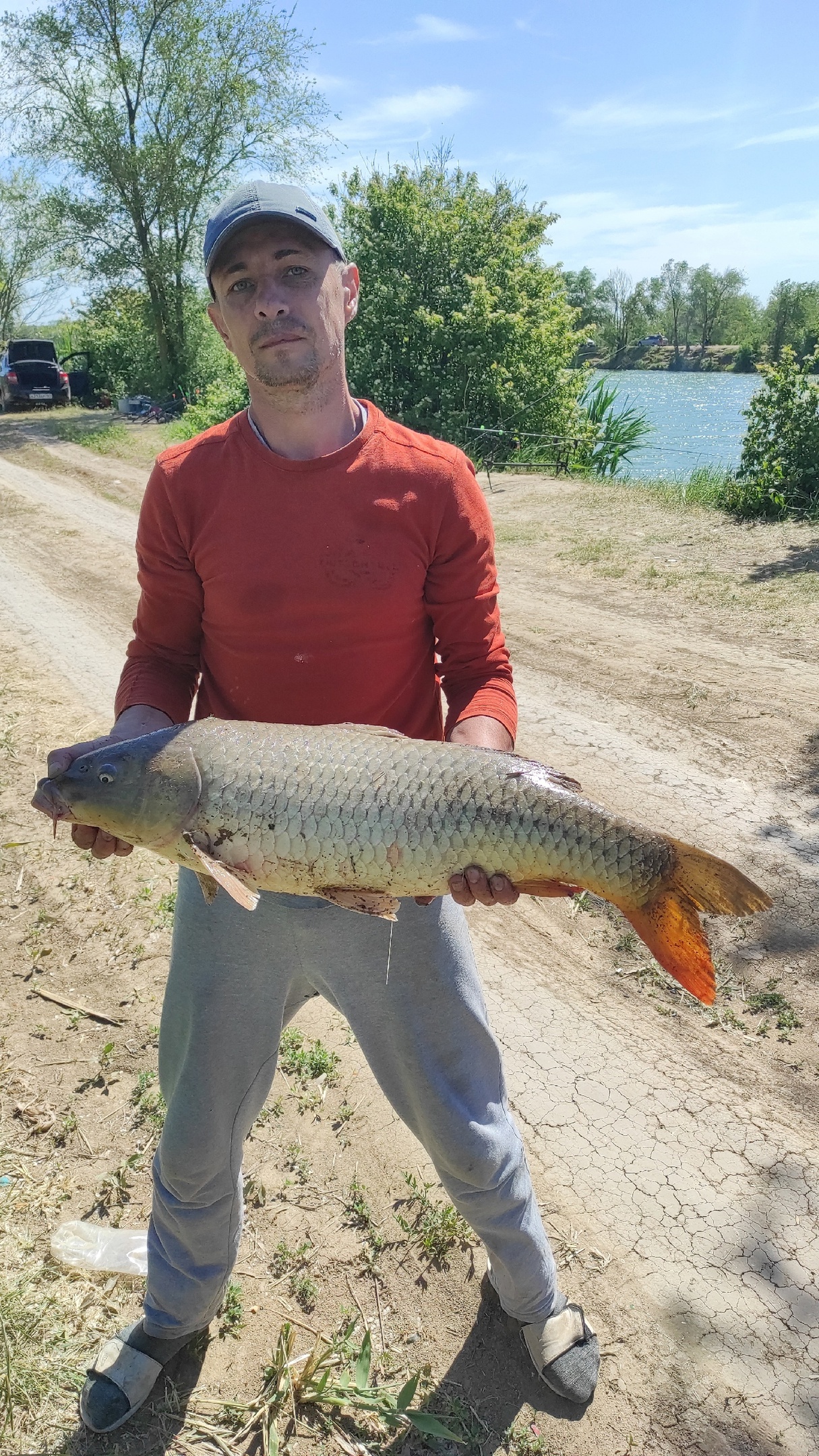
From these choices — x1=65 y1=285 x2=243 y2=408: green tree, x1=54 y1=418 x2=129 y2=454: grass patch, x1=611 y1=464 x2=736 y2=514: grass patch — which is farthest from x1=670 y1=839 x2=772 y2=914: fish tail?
x1=65 y1=285 x2=243 y2=408: green tree

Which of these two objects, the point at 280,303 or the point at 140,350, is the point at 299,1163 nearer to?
the point at 280,303

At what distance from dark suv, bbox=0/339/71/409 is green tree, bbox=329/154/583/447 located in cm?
1386

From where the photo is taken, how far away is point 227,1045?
2.46 metres

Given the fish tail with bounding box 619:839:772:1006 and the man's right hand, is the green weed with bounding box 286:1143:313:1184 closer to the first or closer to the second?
the man's right hand

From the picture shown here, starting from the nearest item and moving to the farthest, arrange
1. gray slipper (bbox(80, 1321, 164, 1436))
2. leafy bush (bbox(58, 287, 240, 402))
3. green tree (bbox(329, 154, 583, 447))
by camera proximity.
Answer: gray slipper (bbox(80, 1321, 164, 1436)) → green tree (bbox(329, 154, 583, 447)) → leafy bush (bbox(58, 287, 240, 402))

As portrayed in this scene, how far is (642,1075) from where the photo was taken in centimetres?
379

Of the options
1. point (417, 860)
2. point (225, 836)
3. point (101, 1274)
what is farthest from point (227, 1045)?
point (101, 1274)

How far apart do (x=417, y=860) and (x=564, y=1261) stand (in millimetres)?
1691

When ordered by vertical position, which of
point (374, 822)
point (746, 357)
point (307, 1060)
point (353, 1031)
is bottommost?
point (307, 1060)

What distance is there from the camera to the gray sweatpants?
7.97ft

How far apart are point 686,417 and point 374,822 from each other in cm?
3908

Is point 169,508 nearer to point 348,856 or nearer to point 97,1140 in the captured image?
point 348,856


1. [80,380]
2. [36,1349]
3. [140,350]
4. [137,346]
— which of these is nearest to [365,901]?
[36,1349]

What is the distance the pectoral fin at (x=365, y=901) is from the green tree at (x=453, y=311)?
1745 cm
